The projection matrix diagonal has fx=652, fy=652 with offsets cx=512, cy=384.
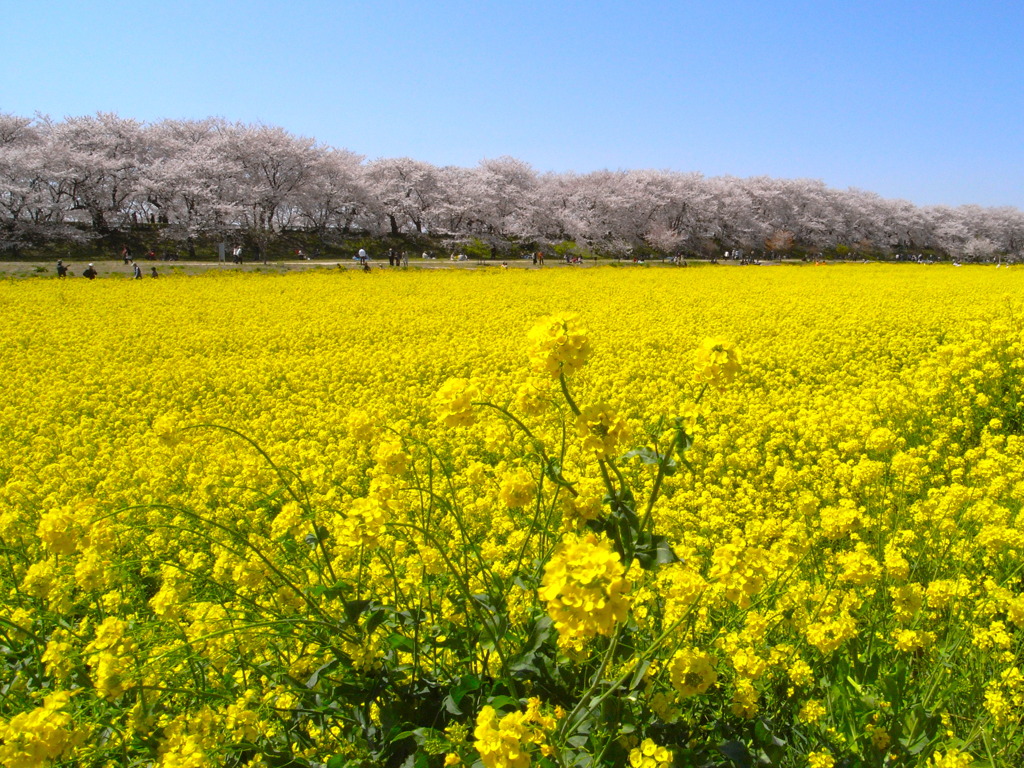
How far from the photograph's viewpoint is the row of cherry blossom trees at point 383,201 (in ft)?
132

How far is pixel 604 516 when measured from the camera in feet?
6.58

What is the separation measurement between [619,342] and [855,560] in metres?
8.30

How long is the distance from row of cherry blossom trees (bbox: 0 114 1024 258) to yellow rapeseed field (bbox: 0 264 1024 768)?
38.4m

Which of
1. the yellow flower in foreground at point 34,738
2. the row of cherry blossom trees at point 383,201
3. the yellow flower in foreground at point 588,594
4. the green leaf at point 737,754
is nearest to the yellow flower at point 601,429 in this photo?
the yellow flower in foreground at point 588,594

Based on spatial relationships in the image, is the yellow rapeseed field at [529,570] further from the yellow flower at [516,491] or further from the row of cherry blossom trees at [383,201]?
the row of cherry blossom trees at [383,201]

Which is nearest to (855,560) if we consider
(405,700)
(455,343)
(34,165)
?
(405,700)

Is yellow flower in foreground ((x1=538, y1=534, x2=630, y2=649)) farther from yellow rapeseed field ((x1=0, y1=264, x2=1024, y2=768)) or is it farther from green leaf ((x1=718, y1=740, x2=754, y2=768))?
green leaf ((x1=718, y1=740, x2=754, y2=768))

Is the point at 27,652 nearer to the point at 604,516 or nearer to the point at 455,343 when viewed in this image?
the point at 604,516

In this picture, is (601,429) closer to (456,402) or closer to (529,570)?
(456,402)

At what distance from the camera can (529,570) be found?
10.2ft

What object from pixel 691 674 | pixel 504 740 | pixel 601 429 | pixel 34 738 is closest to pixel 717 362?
pixel 601 429

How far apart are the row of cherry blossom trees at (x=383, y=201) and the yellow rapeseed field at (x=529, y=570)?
1514 inches

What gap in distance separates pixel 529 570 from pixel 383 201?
5041cm

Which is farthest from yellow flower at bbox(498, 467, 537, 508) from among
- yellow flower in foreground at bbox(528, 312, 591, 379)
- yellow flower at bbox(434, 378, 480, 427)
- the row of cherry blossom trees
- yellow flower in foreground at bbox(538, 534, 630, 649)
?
the row of cherry blossom trees
